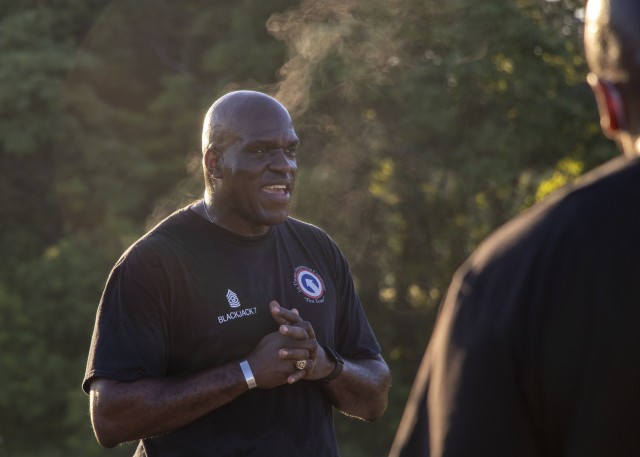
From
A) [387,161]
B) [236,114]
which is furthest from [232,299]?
[387,161]

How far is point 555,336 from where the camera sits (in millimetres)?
1843

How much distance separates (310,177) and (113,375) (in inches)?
428

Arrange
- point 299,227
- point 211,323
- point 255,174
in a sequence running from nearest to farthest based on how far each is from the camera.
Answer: point 211,323 → point 255,174 → point 299,227

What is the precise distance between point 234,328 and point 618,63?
7.53ft

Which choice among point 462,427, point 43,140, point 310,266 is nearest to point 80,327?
point 43,140

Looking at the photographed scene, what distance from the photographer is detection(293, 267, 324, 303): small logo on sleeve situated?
4.20 meters

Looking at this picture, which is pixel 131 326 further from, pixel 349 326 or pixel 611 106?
pixel 611 106

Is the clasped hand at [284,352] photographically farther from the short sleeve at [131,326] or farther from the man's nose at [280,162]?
the man's nose at [280,162]

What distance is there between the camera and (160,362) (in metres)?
3.88

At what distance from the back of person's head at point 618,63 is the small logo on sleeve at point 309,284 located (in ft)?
7.65

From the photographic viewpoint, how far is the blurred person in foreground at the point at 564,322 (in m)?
1.84

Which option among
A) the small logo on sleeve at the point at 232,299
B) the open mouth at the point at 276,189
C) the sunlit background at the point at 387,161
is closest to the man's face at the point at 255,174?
the open mouth at the point at 276,189

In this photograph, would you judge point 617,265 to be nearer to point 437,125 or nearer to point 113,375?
point 113,375

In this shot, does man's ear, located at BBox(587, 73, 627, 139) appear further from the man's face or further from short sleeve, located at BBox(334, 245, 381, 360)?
short sleeve, located at BBox(334, 245, 381, 360)
